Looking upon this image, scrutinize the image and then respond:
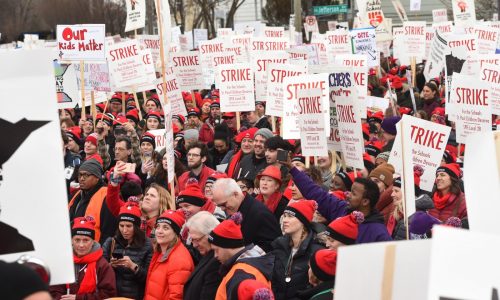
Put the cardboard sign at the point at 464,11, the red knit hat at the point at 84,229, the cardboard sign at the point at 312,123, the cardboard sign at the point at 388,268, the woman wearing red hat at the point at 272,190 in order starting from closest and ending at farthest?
the cardboard sign at the point at 388,268 → the red knit hat at the point at 84,229 → the woman wearing red hat at the point at 272,190 → the cardboard sign at the point at 312,123 → the cardboard sign at the point at 464,11

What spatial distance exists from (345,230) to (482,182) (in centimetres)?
252

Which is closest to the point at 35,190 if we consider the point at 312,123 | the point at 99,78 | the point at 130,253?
the point at 130,253

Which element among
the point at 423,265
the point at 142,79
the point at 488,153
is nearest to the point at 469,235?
the point at 423,265

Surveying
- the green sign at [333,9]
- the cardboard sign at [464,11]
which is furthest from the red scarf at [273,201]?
the green sign at [333,9]

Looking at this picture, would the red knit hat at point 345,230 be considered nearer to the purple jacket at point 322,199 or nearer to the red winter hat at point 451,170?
the purple jacket at point 322,199

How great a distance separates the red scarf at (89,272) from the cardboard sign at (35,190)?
2500 millimetres

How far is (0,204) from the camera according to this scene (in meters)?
3.93

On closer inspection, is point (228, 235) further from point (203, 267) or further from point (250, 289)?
point (250, 289)

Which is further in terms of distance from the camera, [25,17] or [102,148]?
[25,17]

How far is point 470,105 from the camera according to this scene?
10492 millimetres

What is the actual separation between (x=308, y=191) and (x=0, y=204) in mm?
4313

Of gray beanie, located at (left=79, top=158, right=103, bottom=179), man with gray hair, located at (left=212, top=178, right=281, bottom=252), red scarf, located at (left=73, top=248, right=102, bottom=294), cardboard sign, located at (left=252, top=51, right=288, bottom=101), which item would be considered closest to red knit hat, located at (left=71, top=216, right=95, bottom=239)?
red scarf, located at (left=73, top=248, right=102, bottom=294)

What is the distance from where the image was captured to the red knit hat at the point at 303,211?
22.2ft

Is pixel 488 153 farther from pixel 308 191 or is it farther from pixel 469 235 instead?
pixel 308 191
